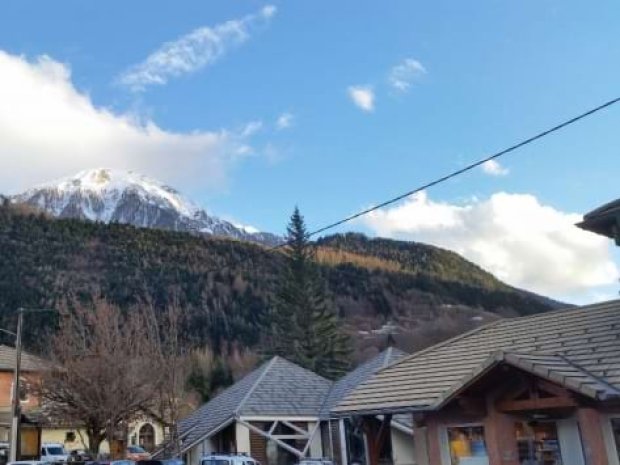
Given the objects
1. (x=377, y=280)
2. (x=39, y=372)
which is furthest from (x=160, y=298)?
(x=39, y=372)

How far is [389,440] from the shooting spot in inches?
1010

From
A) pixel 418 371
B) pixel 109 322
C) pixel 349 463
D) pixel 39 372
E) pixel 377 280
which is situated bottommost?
pixel 349 463

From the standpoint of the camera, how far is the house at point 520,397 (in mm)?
13156

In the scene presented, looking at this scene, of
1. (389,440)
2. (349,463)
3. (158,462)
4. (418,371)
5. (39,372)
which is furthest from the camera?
(39,372)

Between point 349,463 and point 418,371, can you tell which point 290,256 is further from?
point 418,371

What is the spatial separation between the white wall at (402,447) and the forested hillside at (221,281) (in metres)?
51.6

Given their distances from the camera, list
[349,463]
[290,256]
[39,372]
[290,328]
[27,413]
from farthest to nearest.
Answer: [290,256] < [290,328] < [27,413] < [39,372] < [349,463]

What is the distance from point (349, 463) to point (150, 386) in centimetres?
922

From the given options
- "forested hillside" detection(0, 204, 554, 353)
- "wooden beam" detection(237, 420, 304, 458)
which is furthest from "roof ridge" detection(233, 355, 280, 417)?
"forested hillside" detection(0, 204, 554, 353)

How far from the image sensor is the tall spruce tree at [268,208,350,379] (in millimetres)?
61281

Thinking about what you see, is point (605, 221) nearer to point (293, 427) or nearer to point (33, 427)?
point (293, 427)

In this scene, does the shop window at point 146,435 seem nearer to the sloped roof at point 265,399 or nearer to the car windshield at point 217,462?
the sloped roof at point 265,399

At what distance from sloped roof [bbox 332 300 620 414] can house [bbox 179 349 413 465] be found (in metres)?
8.17

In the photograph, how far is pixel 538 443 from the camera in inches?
566
